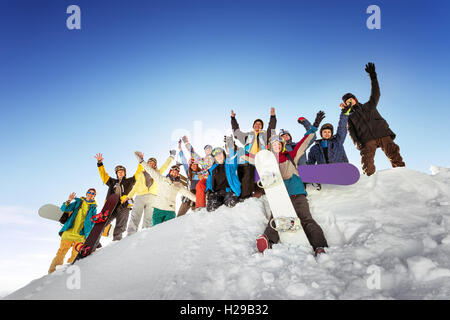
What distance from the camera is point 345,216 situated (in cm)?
329

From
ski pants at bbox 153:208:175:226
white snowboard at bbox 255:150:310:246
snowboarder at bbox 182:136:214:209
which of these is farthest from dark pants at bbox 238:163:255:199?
ski pants at bbox 153:208:175:226

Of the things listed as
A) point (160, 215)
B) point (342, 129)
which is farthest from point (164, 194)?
point (342, 129)

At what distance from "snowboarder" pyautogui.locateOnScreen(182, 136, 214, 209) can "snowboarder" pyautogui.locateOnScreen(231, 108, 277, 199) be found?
3.20 ft

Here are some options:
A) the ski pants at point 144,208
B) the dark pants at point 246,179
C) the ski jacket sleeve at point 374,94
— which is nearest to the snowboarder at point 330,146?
the ski jacket sleeve at point 374,94

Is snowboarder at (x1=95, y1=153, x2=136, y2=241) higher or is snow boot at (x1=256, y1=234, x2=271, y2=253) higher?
snowboarder at (x1=95, y1=153, x2=136, y2=241)

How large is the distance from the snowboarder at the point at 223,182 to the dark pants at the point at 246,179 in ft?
0.31

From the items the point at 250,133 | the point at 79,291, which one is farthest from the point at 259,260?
the point at 250,133

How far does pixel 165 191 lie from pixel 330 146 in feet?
14.9

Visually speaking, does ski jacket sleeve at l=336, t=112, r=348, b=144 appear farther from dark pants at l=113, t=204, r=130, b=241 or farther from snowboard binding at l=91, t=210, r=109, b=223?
dark pants at l=113, t=204, r=130, b=241

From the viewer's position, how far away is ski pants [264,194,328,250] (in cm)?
284

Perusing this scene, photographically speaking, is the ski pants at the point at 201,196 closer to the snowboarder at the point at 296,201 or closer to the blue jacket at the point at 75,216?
the snowboarder at the point at 296,201

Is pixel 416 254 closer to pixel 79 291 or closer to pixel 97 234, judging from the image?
pixel 79 291

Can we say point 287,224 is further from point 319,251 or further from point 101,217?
point 101,217
